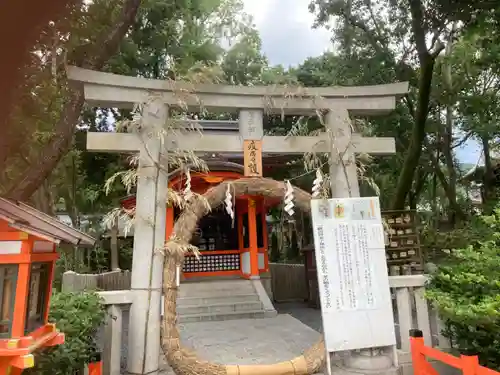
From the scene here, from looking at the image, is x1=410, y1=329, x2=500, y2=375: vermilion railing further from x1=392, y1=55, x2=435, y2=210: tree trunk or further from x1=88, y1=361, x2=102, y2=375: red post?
x1=392, y1=55, x2=435, y2=210: tree trunk

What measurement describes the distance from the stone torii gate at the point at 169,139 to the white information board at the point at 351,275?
0.61m

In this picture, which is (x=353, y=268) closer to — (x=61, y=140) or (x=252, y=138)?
(x=252, y=138)

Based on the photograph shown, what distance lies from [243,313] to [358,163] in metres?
5.86

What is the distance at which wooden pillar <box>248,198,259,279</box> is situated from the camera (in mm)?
12469

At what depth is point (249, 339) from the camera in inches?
299

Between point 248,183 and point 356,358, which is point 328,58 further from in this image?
point 356,358

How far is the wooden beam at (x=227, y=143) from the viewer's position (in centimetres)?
512

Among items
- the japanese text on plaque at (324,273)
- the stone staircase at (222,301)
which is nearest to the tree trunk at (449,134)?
the stone staircase at (222,301)

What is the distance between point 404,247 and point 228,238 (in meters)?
6.83

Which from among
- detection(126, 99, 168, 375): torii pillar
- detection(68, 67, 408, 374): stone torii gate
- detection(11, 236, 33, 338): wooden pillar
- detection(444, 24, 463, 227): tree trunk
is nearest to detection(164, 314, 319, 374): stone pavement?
detection(126, 99, 168, 375): torii pillar

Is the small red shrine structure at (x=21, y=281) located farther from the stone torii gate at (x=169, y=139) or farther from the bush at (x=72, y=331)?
the stone torii gate at (x=169, y=139)

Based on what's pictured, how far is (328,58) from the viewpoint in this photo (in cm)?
1504

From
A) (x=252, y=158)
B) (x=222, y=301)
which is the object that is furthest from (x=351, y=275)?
(x=222, y=301)

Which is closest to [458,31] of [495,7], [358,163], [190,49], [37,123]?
[495,7]
